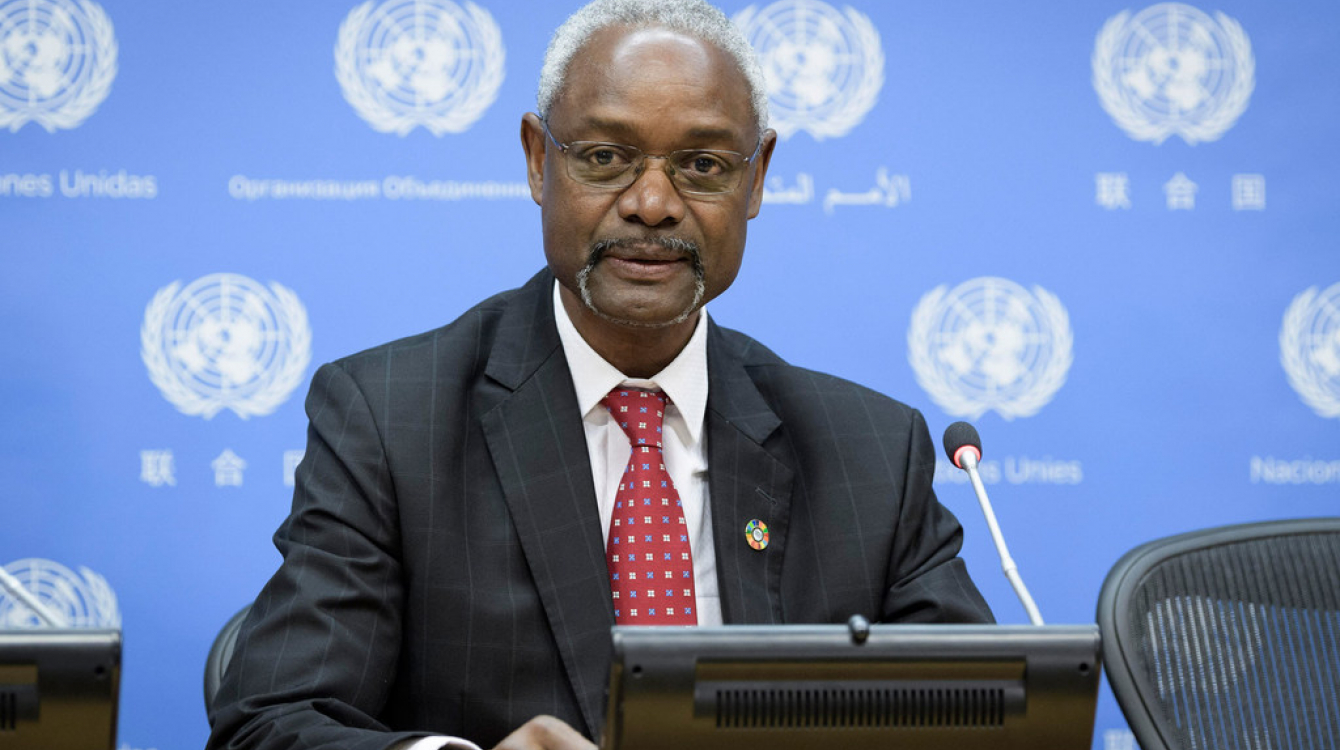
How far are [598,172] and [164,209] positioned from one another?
1413mm

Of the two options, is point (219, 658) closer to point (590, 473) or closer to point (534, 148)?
point (590, 473)

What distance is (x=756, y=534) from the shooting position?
200 cm

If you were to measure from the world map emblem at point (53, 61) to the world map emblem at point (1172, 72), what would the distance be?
2297mm

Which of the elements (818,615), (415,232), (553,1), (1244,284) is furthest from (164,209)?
(1244,284)

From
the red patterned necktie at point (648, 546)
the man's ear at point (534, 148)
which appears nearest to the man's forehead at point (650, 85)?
the man's ear at point (534, 148)

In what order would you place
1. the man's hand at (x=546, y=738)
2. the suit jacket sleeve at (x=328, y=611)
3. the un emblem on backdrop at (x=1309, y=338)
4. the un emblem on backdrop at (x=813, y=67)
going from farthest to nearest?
the un emblem on backdrop at (x=1309, y=338), the un emblem on backdrop at (x=813, y=67), the suit jacket sleeve at (x=328, y=611), the man's hand at (x=546, y=738)

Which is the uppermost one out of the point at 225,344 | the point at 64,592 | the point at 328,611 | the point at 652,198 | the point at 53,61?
the point at 53,61

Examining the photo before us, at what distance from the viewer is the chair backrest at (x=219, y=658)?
1959 mm

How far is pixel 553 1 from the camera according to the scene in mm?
3072

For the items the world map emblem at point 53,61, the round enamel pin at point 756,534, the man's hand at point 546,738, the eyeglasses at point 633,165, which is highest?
the world map emblem at point 53,61

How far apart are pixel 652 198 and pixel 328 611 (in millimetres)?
725

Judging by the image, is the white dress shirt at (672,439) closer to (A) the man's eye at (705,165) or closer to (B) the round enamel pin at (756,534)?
(B) the round enamel pin at (756,534)

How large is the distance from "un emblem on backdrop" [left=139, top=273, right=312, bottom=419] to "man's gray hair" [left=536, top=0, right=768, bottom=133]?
3.79 ft

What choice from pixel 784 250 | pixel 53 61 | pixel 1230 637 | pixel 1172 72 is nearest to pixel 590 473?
pixel 1230 637
